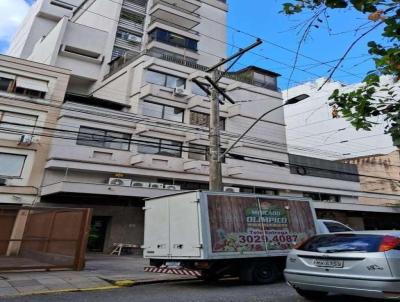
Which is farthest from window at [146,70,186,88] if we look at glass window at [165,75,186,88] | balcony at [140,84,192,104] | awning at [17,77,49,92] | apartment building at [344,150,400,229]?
apartment building at [344,150,400,229]

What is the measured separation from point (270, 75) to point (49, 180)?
22.8m

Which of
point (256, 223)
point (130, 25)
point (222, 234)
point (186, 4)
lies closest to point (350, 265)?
point (222, 234)

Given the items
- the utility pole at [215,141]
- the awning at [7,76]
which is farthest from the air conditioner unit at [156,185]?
the awning at [7,76]

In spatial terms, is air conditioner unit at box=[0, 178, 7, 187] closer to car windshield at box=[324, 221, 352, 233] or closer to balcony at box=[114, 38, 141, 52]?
car windshield at box=[324, 221, 352, 233]

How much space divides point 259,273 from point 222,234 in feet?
5.29

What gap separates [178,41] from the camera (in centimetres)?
3628

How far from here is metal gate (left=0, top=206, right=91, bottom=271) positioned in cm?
1247

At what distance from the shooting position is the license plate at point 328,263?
602 centimetres

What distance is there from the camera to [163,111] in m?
27.1

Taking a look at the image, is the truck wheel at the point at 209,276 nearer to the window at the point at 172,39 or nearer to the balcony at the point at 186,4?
the window at the point at 172,39

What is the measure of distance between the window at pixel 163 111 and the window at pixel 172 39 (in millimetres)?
10652

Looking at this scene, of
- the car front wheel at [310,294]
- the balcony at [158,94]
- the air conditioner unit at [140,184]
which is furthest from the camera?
the balcony at [158,94]

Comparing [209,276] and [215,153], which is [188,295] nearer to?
[209,276]

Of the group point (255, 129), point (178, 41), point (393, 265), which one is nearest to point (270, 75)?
point (255, 129)
